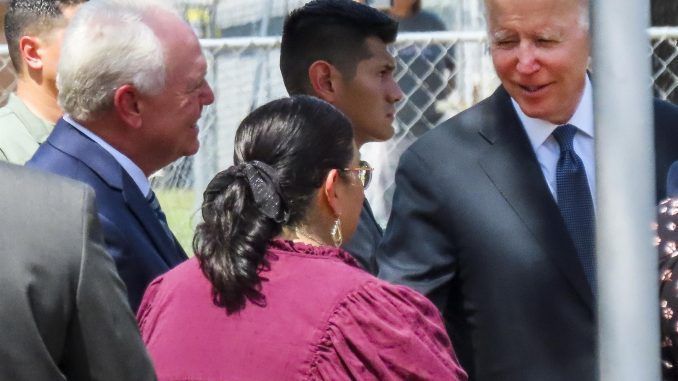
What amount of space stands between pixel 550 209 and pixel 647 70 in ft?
4.64

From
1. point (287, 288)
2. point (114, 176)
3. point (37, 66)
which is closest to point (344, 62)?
point (37, 66)

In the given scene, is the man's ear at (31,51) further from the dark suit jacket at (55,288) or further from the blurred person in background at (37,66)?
the dark suit jacket at (55,288)

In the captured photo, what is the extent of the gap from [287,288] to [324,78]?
1733 mm

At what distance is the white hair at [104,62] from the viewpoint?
3.21 m

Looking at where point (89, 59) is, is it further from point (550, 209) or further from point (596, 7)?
point (596, 7)

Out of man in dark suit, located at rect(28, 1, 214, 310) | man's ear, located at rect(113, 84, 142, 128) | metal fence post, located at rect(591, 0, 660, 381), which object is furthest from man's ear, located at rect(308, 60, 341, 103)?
metal fence post, located at rect(591, 0, 660, 381)

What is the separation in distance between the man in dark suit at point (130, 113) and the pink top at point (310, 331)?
58 cm

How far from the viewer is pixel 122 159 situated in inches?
127

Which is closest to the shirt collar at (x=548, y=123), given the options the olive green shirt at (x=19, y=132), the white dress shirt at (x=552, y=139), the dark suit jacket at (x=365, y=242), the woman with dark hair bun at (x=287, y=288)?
the white dress shirt at (x=552, y=139)

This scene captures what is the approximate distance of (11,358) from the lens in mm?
1941

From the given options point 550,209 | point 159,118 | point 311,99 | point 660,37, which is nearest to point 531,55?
point 550,209

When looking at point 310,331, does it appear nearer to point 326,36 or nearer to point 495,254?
point 495,254

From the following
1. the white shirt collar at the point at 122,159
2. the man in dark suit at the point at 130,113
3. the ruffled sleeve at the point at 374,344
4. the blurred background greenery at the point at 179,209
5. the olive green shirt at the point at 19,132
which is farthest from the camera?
the blurred background greenery at the point at 179,209

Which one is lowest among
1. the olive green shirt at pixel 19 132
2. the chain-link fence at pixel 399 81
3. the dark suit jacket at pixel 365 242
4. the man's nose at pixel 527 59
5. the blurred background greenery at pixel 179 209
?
the blurred background greenery at pixel 179 209
